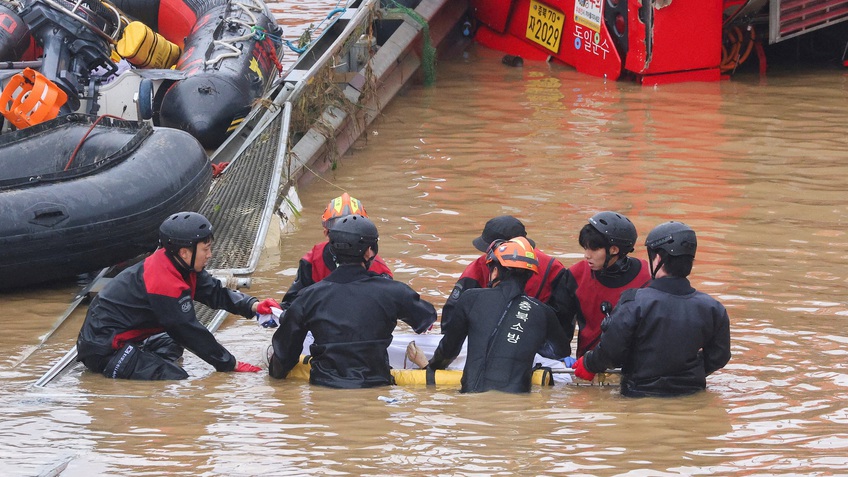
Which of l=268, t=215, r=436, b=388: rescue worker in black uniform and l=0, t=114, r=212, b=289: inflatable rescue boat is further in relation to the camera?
l=0, t=114, r=212, b=289: inflatable rescue boat

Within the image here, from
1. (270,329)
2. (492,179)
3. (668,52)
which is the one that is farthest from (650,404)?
(668,52)

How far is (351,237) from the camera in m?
5.83

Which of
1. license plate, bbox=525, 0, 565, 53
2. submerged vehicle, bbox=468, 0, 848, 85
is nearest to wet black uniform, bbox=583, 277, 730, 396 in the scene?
submerged vehicle, bbox=468, 0, 848, 85

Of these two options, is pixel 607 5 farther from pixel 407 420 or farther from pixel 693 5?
pixel 407 420

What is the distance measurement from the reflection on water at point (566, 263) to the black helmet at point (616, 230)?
30.6 inches

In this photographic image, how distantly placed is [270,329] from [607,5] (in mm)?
7325

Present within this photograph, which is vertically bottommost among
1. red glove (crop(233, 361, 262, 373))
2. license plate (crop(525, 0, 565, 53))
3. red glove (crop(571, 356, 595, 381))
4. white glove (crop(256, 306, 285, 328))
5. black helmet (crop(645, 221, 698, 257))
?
red glove (crop(233, 361, 262, 373))

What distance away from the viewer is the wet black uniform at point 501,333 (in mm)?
5727

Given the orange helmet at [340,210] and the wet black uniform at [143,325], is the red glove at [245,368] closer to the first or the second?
the wet black uniform at [143,325]

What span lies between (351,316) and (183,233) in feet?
3.19

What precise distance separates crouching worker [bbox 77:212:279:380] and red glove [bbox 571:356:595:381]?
181cm

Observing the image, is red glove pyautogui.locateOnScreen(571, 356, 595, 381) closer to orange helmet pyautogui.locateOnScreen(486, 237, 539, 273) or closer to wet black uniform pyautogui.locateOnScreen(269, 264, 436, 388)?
orange helmet pyautogui.locateOnScreen(486, 237, 539, 273)

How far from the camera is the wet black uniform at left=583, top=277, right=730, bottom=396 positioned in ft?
18.1

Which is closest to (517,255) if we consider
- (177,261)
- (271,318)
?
(271,318)
